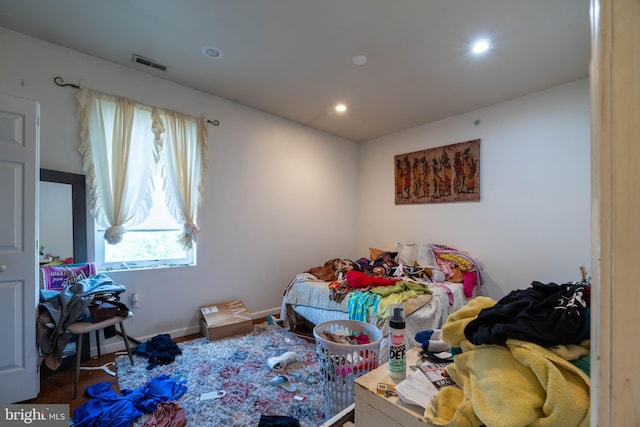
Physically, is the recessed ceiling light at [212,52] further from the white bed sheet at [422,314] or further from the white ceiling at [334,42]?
the white bed sheet at [422,314]

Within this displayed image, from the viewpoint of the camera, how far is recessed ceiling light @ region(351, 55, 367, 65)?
2.38 metres

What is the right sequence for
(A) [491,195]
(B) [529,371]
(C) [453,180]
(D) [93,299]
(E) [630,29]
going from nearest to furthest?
(E) [630,29]
(B) [529,371]
(D) [93,299]
(A) [491,195]
(C) [453,180]

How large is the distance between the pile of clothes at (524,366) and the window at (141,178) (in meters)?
2.82

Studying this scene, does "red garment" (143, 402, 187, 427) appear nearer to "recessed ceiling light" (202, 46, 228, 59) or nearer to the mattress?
the mattress

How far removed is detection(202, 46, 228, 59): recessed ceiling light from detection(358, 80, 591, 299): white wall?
280 centimetres

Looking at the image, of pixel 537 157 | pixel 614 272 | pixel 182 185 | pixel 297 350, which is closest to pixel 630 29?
pixel 614 272

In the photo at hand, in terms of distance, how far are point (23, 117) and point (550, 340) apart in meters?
2.93

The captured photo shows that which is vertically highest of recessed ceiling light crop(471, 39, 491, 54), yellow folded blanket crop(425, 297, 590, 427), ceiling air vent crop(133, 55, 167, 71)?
ceiling air vent crop(133, 55, 167, 71)

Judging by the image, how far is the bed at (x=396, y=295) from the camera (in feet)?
7.63

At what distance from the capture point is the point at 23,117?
1835 millimetres

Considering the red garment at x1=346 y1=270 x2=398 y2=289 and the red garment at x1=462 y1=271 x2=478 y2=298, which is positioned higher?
the red garment at x1=346 y1=270 x2=398 y2=289

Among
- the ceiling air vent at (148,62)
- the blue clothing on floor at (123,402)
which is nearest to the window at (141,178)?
the ceiling air vent at (148,62)

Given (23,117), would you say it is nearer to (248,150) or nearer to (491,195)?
(248,150)

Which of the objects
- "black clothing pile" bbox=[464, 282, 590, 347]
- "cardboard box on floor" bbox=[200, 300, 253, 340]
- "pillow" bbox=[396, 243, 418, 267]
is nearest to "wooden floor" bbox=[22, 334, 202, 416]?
"cardboard box on floor" bbox=[200, 300, 253, 340]
